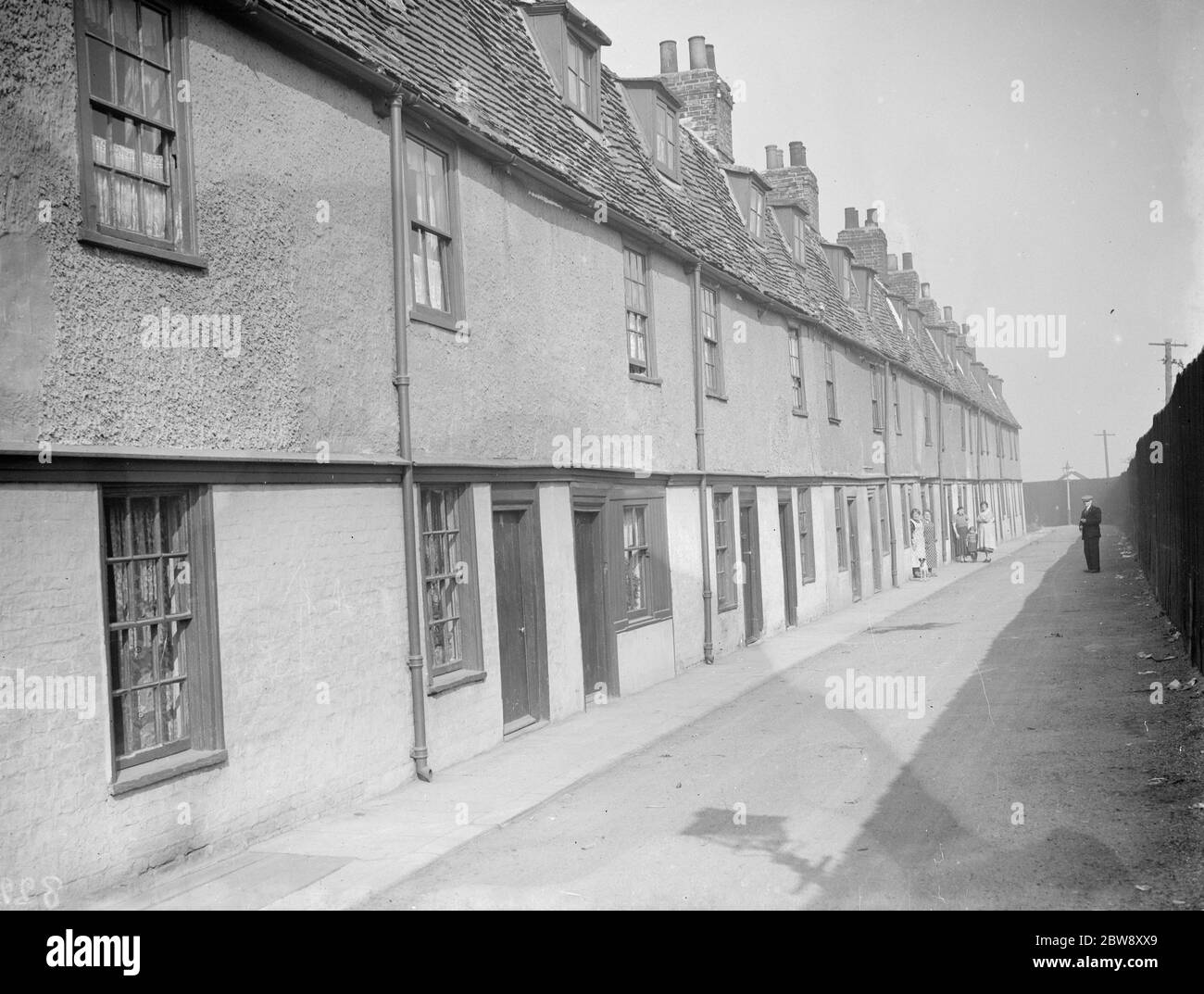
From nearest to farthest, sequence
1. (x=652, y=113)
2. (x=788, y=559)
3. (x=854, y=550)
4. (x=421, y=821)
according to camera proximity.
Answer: (x=421, y=821) → (x=652, y=113) → (x=788, y=559) → (x=854, y=550)

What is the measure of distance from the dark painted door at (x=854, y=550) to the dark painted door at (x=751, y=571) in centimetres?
716

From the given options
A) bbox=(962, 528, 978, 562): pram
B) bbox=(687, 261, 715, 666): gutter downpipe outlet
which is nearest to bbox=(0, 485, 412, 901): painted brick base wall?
bbox=(687, 261, 715, 666): gutter downpipe outlet

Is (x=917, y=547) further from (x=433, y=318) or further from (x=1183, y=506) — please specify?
(x=433, y=318)

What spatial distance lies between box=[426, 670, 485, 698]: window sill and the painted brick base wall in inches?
17.3

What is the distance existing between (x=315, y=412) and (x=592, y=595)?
574cm

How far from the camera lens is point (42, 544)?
6.16 meters

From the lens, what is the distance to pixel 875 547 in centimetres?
2828

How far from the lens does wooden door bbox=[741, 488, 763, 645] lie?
62.1 ft

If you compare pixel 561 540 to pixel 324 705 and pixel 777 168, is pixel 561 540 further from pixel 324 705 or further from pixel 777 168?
pixel 777 168

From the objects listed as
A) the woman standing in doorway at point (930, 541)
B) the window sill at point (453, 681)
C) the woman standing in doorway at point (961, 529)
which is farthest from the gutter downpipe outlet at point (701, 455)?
the woman standing in doorway at point (961, 529)

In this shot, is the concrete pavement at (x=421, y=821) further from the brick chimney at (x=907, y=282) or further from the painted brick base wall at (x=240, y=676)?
the brick chimney at (x=907, y=282)

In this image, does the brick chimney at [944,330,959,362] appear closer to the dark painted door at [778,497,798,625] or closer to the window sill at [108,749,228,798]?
the dark painted door at [778,497,798,625]

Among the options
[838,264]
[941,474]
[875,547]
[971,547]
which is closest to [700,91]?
[838,264]
